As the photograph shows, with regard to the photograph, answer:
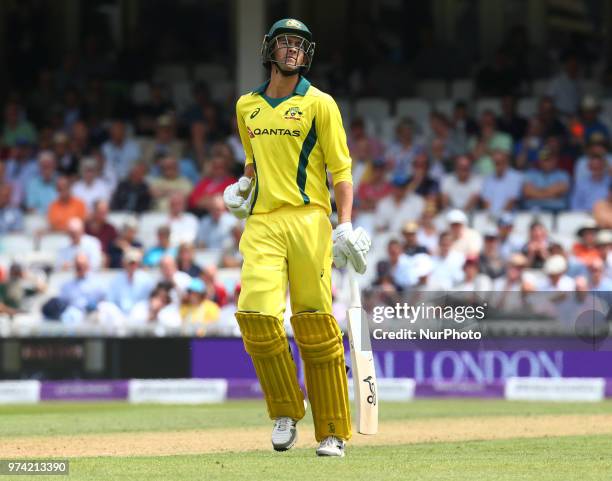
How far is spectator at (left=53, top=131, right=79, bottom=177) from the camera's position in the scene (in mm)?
16484

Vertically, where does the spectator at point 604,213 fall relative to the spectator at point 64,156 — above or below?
below

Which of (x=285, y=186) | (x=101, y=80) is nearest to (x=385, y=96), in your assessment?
(x=101, y=80)

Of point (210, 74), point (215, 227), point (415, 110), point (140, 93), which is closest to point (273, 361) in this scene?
point (215, 227)

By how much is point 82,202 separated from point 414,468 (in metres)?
9.81

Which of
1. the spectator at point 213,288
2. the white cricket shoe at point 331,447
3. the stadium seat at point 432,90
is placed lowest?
the spectator at point 213,288

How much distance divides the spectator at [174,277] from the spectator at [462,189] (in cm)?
278

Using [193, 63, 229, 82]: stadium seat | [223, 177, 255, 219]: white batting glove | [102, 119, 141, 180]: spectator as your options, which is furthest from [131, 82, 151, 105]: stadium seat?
[223, 177, 255, 219]: white batting glove

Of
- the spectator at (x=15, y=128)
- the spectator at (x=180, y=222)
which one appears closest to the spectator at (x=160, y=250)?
the spectator at (x=180, y=222)

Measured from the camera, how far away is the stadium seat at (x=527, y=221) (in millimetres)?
14406

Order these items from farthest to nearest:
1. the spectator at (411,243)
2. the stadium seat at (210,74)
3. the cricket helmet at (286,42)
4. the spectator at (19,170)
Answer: the stadium seat at (210,74) < the spectator at (19,170) < the spectator at (411,243) < the cricket helmet at (286,42)

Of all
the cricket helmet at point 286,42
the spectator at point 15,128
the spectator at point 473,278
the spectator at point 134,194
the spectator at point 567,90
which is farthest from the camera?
the spectator at point 15,128

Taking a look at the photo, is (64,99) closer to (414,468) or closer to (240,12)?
(240,12)

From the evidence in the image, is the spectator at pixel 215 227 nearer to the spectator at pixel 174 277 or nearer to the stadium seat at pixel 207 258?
the stadium seat at pixel 207 258

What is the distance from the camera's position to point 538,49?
17.8m
